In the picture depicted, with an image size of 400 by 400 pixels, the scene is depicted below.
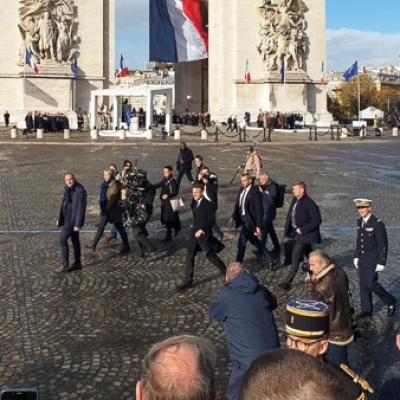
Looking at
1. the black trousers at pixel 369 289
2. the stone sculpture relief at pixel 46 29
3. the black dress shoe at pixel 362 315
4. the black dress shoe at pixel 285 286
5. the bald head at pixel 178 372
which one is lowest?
the black dress shoe at pixel 362 315

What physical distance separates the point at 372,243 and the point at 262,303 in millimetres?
2522

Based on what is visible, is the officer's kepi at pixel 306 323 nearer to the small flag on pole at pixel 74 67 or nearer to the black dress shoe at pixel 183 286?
the black dress shoe at pixel 183 286

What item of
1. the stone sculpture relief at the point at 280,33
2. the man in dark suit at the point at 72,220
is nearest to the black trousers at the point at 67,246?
the man in dark suit at the point at 72,220

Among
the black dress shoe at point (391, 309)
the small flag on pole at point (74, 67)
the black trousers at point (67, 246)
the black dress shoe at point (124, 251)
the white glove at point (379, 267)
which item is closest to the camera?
the white glove at point (379, 267)

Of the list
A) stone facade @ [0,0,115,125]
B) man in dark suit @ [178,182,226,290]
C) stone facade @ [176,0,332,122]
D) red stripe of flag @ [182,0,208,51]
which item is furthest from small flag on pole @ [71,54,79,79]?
man in dark suit @ [178,182,226,290]

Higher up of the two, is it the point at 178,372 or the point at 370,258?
the point at 178,372

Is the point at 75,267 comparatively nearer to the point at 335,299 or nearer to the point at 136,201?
the point at 136,201

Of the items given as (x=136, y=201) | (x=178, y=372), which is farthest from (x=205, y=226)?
(x=178, y=372)

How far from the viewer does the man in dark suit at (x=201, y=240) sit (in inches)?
287

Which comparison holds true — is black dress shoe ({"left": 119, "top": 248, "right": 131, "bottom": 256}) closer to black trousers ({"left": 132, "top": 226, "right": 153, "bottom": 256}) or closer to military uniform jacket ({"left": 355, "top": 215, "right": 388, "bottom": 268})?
black trousers ({"left": 132, "top": 226, "right": 153, "bottom": 256})

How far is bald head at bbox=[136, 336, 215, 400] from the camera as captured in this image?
6.23 feet

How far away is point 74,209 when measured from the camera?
27.0 ft

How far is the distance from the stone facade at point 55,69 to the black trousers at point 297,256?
27.9 meters

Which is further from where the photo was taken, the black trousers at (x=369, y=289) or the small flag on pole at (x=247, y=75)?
the small flag on pole at (x=247, y=75)
